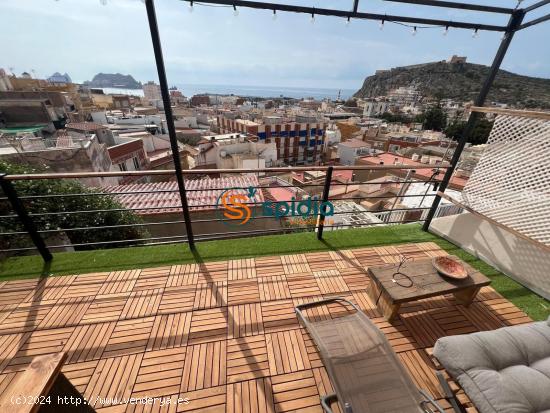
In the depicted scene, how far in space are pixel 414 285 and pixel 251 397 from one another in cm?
157

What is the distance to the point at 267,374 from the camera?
1.78 m

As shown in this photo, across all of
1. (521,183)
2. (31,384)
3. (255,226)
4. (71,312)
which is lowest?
(255,226)

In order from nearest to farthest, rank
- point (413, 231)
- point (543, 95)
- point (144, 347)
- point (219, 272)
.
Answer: point (144, 347) → point (219, 272) → point (413, 231) → point (543, 95)

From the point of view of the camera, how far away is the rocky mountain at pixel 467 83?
4921cm

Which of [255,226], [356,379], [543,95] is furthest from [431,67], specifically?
[356,379]

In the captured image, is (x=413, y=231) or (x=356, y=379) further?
(x=413, y=231)

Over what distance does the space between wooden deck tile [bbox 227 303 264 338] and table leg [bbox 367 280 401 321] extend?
44.2 inches

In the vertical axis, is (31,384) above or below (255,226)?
above

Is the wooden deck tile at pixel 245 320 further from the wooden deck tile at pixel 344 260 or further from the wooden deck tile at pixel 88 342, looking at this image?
the wooden deck tile at pixel 344 260

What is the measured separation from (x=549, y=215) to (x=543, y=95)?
240 feet

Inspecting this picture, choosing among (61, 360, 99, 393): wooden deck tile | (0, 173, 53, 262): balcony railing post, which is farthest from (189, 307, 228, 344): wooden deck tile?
(0, 173, 53, 262): balcony railing post

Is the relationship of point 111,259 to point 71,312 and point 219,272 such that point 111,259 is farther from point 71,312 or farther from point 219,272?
point 219,272

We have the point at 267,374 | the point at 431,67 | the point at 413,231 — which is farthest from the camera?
Result: the point at 431,67

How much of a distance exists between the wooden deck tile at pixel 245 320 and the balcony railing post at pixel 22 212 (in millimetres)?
2264
